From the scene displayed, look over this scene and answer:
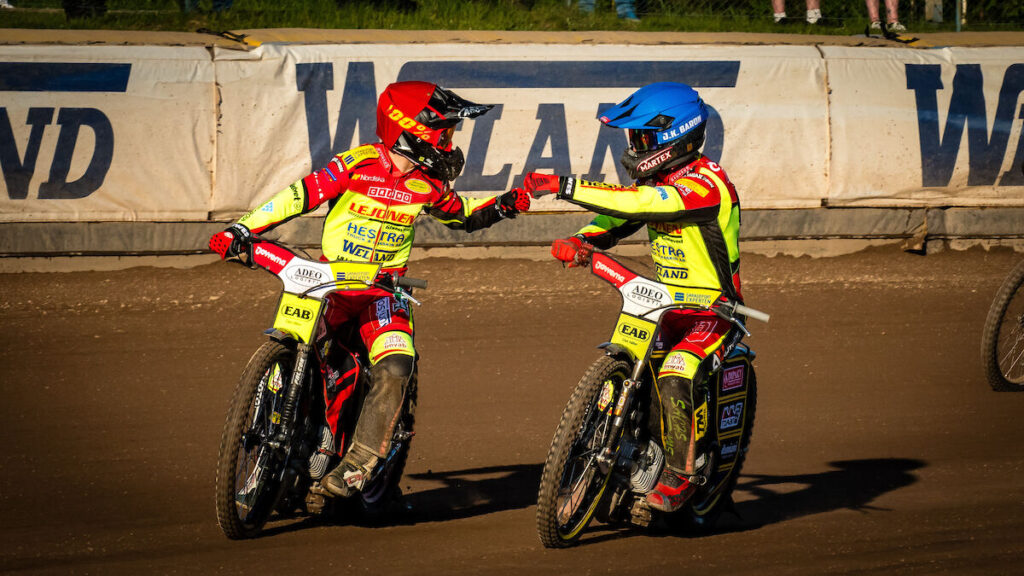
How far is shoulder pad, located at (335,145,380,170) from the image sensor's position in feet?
20.1

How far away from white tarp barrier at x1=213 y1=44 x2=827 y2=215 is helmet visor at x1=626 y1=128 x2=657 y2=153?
648cm

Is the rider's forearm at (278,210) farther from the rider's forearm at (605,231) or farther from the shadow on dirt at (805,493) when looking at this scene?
the shadow on dirt at (805,493)

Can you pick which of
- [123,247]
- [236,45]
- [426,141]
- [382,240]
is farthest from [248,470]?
[236,45]

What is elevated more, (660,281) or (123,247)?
(660,281)

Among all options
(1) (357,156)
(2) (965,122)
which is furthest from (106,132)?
(2) (965,122)

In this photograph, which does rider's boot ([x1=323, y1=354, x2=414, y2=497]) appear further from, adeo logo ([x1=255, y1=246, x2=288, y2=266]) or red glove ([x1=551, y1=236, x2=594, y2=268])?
red glove ([x1=551, y1=236, x2=594, y2=268])

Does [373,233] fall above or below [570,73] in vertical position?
above

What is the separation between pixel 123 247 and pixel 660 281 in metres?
7.28

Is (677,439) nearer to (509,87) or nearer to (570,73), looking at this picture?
(509,87)

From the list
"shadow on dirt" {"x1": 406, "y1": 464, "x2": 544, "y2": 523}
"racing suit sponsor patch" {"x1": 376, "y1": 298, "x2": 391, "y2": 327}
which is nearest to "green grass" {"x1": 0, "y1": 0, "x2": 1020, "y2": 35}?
"shadow on dirt" {"x1": 406, "y1": 464, "x2": 544, "y2": 523}

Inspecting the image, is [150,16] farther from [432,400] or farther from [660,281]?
[660,281]

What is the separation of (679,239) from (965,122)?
8.55 metres

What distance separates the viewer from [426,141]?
612cm

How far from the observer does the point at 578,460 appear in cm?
562
